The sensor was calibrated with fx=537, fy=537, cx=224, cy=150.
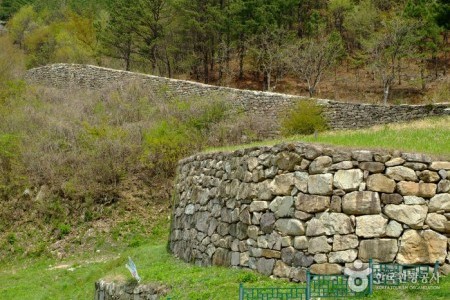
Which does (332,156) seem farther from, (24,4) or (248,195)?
(24,4)

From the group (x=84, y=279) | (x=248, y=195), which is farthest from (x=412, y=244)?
(x=84, y=279)

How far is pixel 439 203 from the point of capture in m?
7.68

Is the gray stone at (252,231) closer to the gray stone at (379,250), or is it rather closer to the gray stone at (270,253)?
the gray stone at (270,253)

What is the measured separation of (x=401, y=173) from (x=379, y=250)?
1.15 meters

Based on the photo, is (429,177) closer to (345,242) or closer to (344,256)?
(345,242)

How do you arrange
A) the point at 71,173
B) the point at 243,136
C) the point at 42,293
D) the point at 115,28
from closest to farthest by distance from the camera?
the point at 42,293, the point at 71,173, the point at 243,136, the point at 115,28

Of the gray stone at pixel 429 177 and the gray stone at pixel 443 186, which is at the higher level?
the gray stone at pixel 429 177

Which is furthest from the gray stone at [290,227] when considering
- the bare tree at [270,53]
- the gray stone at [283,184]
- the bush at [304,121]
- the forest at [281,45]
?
Answer: the bare tree at [270,53]

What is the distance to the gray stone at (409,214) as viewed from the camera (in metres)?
7.62

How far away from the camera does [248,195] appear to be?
29.8 ft

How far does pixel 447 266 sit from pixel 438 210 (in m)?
0.78

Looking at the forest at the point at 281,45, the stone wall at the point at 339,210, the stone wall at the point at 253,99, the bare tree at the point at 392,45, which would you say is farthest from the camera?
the forest at the point at 281,45

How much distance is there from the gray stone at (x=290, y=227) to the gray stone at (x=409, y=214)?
4.11ft

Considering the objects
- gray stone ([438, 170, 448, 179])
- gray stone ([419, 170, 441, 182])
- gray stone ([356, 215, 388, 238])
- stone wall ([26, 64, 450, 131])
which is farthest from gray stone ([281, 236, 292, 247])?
stone wall ([26, 64, 450, 131])
